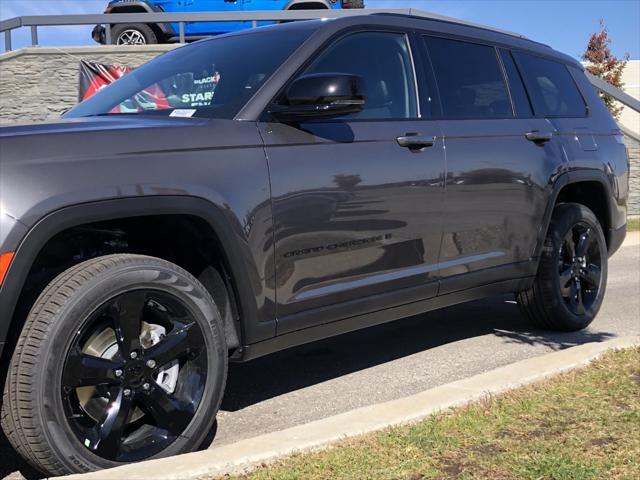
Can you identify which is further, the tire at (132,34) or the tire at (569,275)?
the tire at (132,34)

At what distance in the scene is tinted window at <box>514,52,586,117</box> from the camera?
5139 mm

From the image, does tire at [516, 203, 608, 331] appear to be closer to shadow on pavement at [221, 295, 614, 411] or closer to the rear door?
shadow on pavement at [221, 295, 614, 411]

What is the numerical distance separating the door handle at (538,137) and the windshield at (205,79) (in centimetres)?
170

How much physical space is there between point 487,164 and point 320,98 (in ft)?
4.76

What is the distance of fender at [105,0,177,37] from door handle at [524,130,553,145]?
1230 cm

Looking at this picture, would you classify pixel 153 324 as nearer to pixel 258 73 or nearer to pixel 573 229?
pixel 258 73

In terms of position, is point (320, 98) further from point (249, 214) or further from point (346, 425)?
point (346, 425)

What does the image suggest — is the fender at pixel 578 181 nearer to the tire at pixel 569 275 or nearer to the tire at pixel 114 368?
the tire at pixel 569 275

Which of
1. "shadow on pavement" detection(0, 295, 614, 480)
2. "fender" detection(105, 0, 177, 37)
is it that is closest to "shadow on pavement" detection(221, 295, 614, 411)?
"shadow on pavement" detection(0, 295, 614, 480)

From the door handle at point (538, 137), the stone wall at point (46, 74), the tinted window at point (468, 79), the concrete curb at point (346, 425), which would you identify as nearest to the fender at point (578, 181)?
the door handle at point (538, 137)

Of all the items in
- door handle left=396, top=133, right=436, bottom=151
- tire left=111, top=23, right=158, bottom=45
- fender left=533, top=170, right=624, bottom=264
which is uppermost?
tire left=111, top=23, right=158, bottom=45

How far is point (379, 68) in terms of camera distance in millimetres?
4066

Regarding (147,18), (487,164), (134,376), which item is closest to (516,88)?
(487,164)

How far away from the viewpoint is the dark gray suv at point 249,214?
2.61 m
